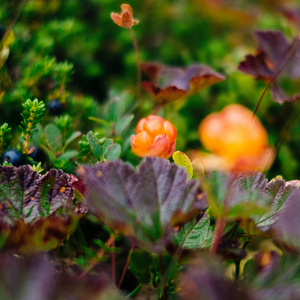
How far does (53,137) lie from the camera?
52cm

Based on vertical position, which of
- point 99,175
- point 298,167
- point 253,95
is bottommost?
point 298,167

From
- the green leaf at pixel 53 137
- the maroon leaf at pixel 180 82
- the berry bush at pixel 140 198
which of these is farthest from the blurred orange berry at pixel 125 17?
the green leaf at pixel 53 137

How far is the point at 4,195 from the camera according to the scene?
0.39 m

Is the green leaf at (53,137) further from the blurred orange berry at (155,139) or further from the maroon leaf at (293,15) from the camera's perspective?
the maroon leaf at (293,15)

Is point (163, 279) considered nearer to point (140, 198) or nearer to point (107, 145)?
point (140, 198)

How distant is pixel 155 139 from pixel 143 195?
0.10m

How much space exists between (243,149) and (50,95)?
489 millimetres

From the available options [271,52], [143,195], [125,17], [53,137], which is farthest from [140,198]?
[271,52]

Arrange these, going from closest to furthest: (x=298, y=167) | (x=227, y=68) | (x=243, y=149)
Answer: (x=243, y=149) → (x=298, y=167) → (x=227, y=68)

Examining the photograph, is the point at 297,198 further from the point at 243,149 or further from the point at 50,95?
the point at 50,95

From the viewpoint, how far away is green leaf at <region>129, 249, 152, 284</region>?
0.40 metres

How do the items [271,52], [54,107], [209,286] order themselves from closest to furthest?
[209,286] → [54,107] → [271,52]

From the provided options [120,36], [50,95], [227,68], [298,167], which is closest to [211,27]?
[227,68]

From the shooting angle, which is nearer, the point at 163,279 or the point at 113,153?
the point at 163,279
